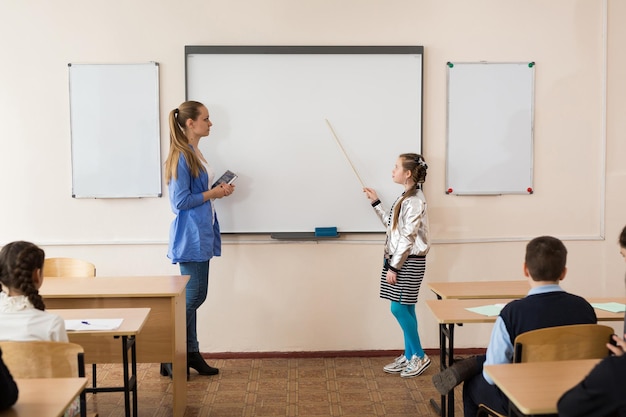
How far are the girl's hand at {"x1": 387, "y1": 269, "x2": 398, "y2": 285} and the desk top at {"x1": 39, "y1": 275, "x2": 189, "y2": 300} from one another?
1329 millimetres

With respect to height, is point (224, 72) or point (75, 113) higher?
point (224, 72)

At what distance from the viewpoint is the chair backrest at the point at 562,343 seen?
2.37 meters

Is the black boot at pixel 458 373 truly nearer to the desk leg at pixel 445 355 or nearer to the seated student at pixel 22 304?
the desk leg at pixel 445 355

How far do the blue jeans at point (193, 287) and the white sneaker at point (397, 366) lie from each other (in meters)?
1.37

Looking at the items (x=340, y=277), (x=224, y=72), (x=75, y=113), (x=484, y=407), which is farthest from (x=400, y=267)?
(x=75, y=113)

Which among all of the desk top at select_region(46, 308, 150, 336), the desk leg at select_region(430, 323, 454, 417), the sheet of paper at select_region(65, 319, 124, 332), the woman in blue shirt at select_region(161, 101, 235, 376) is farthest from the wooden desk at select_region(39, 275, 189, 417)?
the desk leg at select_region(430, 323, 454, 417)

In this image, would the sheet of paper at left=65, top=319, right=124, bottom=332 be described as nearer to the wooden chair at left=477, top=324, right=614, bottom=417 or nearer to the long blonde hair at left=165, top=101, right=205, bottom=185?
the long blonde hair at left=165, top=101, right=205, bottom=185

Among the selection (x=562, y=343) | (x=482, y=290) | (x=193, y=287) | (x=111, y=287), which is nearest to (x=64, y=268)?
(x=111, y=287)

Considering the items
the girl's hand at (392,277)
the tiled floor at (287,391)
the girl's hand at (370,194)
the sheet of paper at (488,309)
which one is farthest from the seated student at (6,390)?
the girl's hand at (370,194)

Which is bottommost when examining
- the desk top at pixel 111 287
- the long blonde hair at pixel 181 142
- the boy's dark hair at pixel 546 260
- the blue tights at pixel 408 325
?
the blue tights at pixel 408 325

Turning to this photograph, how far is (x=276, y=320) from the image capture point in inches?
188

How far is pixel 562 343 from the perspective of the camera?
2.40 m

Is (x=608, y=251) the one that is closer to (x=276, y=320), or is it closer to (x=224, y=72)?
(x=276, y=320)

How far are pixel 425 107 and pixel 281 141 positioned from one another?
1092 mm
